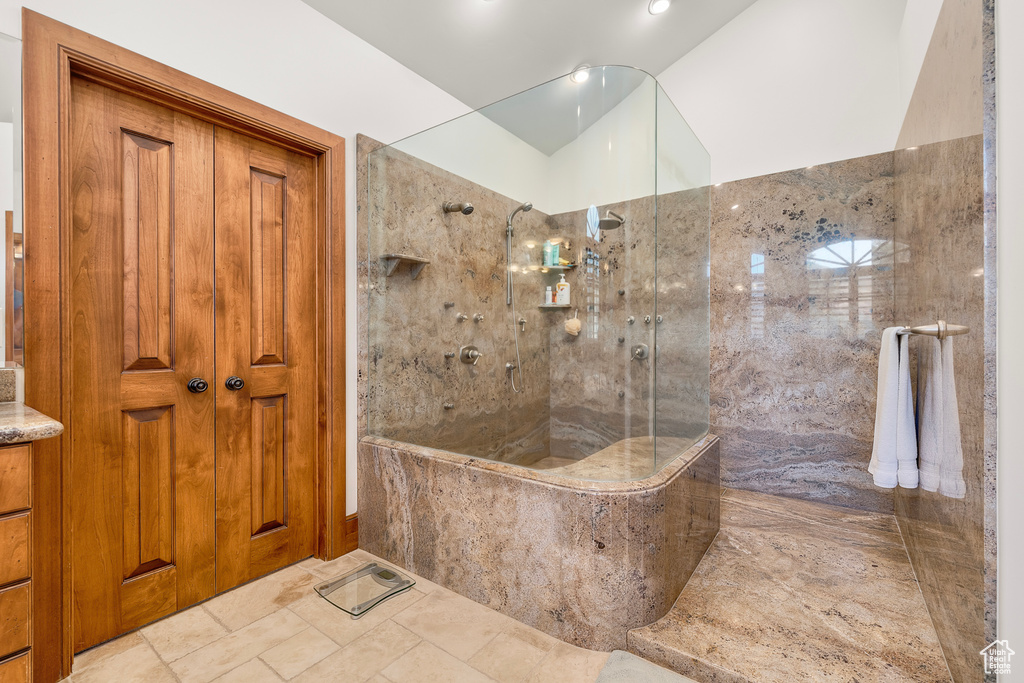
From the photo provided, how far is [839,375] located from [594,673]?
6.76 feet

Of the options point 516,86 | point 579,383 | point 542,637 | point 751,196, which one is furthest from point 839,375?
point 516,86

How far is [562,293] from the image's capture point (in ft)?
5.82

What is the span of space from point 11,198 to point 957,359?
2687mm

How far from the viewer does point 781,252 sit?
8.41ft

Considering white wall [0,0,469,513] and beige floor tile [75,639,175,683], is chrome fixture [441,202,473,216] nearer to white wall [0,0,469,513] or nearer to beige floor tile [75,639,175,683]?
white wall [0,0,469,513]

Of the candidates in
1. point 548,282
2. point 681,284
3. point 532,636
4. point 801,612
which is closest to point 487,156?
point 548,282

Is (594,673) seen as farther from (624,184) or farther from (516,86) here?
(516,86)

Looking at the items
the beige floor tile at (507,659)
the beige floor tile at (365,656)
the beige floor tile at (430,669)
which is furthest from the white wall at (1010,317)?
the beige floor tile at (365,656)

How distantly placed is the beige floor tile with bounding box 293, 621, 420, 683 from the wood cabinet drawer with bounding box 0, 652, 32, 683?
0.64 m

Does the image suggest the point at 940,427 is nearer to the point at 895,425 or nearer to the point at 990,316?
the point at 895,425

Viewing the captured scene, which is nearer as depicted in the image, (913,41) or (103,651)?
(103,651)

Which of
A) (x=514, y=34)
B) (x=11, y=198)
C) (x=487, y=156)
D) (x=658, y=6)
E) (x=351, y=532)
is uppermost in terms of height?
(x=658, y=6)

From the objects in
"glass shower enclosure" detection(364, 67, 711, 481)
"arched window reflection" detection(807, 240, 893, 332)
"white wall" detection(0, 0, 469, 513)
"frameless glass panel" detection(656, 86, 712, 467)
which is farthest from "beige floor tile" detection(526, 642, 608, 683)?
"arched window reflection" detection(807, 240, 893, 332)

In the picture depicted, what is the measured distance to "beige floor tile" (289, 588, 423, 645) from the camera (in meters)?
1.58
